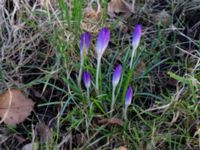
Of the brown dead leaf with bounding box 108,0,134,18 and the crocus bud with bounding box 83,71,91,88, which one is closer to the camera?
the crocus bud with bounding box 83,71,91,88

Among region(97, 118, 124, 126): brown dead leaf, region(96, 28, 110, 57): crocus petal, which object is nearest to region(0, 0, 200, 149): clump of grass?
region(97, 118, 124, 126): brown dead leaf

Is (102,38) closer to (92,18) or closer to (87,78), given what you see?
(87,78)

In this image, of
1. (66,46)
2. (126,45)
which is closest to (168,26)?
(126,45)

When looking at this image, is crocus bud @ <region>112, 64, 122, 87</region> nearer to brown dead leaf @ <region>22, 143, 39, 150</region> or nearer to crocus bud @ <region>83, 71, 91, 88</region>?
crocus bud @ <region>83, 71, 91, 88</region>

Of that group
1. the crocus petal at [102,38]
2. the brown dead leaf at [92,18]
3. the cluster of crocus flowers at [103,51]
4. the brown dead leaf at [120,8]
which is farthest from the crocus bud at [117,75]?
the brown dead leaf at [120,8]

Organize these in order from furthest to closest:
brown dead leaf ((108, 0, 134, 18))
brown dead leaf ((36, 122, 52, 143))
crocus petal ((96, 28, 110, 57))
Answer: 1. brown dead leaf ((108, 0, 134, 18))
2. brown dead leaf ((36, 122, 52, 143))
3. crocus petal ((96, 28, 110, 57))

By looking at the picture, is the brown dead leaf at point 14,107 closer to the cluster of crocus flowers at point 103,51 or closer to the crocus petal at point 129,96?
the cluster of crocus flowers at point 103,51
